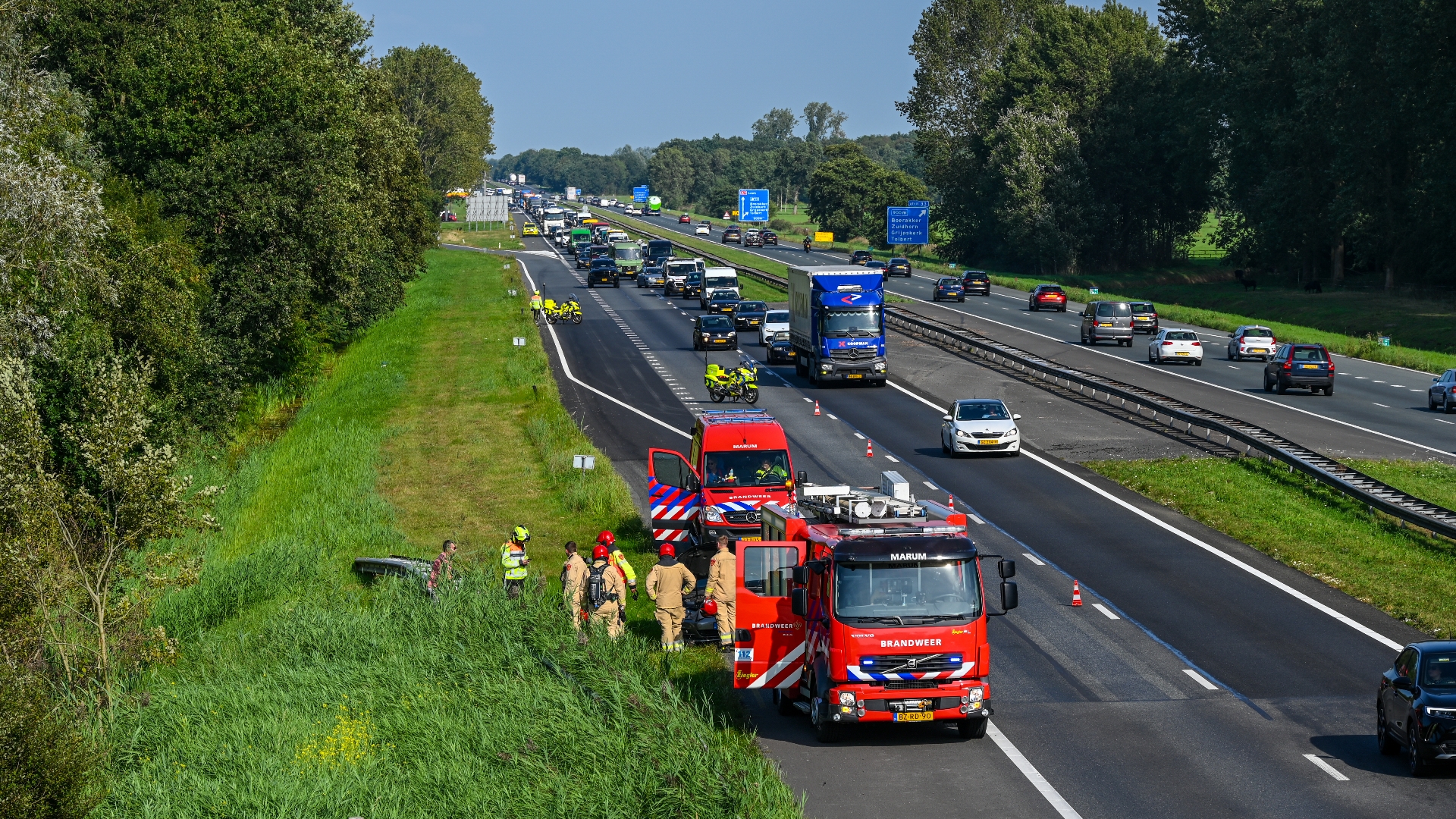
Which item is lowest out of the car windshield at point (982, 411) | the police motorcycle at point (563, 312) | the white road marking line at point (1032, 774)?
the police motorcycle at point (563, 312)

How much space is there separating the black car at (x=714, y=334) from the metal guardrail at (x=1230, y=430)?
30.8 feet

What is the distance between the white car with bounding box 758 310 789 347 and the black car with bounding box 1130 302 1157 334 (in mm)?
20108

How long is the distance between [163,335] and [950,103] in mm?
105814

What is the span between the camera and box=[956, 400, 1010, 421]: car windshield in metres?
39.5

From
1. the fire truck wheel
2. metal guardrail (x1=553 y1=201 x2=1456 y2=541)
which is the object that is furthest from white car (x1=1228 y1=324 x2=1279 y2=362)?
the fire truck wheel

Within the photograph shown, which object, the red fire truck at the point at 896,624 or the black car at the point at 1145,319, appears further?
the black car at the point at 1145,319

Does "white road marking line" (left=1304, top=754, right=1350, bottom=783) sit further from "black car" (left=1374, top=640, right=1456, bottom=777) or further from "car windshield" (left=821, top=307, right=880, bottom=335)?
"car windshield" (left=821, top=307, right=880, bottom=335)

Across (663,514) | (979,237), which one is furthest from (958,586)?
(979,237)

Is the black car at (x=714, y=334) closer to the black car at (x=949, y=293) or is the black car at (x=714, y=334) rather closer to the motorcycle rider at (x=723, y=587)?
the black car at (x=949, y=293)

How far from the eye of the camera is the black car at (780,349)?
2317 inches

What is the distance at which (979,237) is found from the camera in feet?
428

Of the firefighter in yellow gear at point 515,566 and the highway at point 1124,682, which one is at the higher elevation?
the firefighter in yellow gear at point 515,566

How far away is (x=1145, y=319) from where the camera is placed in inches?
2835

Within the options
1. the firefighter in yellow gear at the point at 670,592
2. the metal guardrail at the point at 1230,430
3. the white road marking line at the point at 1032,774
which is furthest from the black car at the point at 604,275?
the white road marking line at the point at 1032,774
